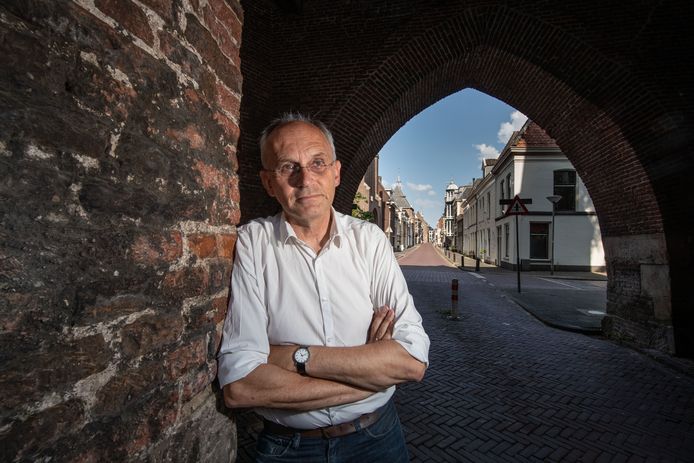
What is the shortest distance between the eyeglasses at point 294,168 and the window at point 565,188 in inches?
792

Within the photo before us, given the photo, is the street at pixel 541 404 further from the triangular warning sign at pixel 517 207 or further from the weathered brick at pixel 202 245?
the triangular warning sign at pixel 517 207

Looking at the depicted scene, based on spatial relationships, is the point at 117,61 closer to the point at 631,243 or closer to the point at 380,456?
the point at 380,456

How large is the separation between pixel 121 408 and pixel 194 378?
0.90 feet

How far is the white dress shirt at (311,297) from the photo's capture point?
1354mm

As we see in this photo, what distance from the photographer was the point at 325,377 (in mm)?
1307

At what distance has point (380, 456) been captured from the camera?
1.50 meters

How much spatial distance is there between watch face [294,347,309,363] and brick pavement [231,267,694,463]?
2093 mm

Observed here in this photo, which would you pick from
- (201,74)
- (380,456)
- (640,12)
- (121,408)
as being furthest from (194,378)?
(640,12)

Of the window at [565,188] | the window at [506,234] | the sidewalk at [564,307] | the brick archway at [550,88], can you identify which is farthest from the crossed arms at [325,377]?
the window at [506,234]

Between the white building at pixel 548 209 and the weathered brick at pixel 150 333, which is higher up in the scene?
the white building at pixel 548 209

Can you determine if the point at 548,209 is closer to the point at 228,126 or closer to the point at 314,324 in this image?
the point at 314,324

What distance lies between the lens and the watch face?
4.30ft

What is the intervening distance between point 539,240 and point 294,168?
20.2m

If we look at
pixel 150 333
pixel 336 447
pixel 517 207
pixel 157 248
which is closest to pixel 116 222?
pixel 157 248
